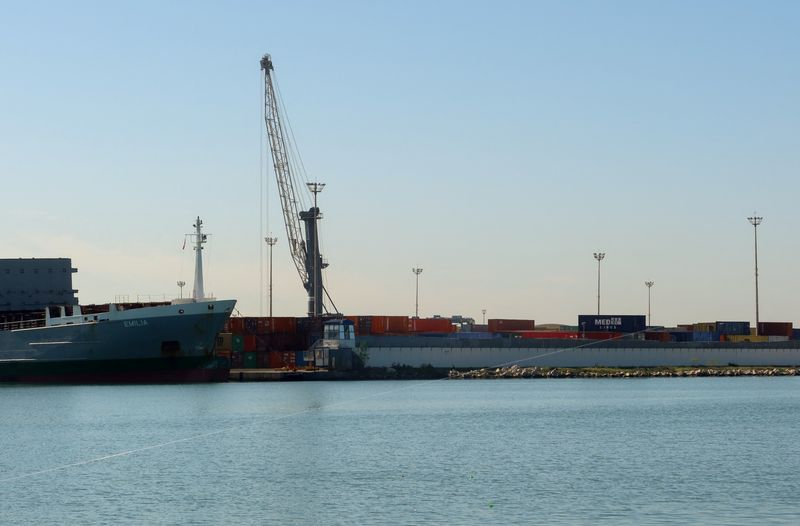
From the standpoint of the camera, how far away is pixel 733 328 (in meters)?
168

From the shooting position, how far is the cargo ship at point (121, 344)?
107125 millimetres

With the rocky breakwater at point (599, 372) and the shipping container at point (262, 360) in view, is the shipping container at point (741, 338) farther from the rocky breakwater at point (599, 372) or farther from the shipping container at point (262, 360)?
the shipping container at point (262, 360)

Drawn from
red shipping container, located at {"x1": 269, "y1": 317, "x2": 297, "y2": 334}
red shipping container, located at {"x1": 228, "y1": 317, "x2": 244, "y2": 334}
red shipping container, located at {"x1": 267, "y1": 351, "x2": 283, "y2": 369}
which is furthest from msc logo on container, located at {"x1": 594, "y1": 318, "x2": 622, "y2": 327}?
red shipping container, located at {"x1": 228, "y1": 317, "x2": 244, "y2": 334}

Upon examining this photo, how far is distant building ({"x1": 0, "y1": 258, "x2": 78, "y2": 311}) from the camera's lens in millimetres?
118812

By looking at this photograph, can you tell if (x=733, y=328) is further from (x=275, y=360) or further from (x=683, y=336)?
(x=275, y=360)

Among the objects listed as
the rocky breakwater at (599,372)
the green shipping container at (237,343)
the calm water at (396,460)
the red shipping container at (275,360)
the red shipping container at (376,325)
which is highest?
the red shipping container at (376,325)

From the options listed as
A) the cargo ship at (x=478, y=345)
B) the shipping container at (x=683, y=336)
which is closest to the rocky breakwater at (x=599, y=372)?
the cargo ship at (x=478, y=345)

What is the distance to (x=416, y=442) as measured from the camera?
6306cm

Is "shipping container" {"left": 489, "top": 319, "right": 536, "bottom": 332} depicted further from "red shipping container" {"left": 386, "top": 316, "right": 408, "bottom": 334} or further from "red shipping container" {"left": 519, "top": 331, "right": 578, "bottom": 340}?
"red shipping container" {"left": 386, "top": 316, "right": 408, "bottom": 334}

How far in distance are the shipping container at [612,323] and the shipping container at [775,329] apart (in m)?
22.0

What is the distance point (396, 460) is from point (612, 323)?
106509 mm

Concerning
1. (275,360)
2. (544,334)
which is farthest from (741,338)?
(275,360)

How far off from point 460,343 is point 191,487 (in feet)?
309

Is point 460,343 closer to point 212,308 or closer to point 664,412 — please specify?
point 212,308
